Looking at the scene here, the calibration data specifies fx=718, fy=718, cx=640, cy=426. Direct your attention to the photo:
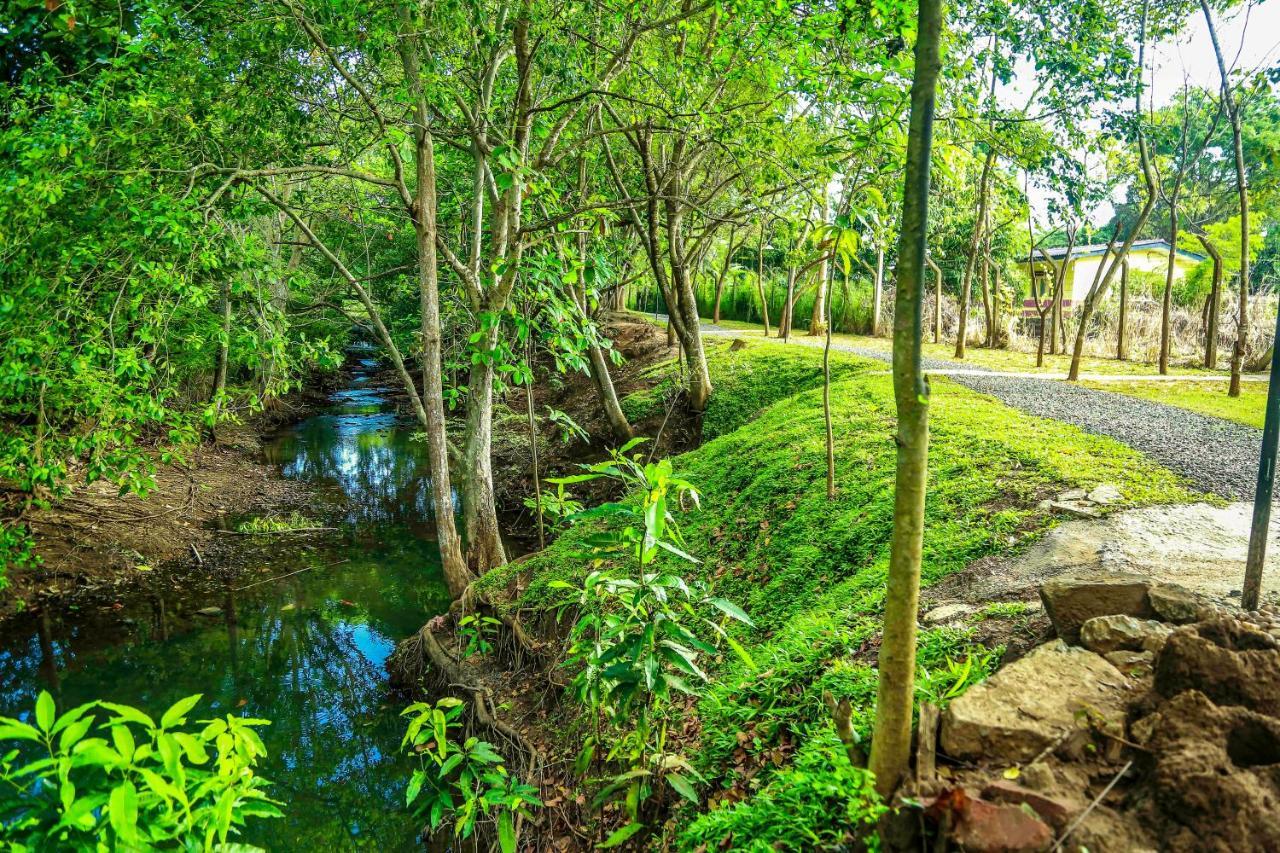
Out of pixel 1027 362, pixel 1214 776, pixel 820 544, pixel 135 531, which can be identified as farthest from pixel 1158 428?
pixel 135 531

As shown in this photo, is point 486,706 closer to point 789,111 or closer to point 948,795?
point 948,795

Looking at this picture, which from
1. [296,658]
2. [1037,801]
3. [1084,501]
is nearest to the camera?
[1037,801]

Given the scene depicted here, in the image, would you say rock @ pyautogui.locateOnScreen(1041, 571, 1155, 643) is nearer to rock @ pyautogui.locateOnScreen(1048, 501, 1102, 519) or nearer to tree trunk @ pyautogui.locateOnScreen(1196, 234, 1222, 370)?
rock @ pyautogui.locateOnScreen(1048, 501, 1102, 519)

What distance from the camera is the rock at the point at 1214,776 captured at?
6.15 ft

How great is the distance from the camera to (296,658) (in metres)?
8.49

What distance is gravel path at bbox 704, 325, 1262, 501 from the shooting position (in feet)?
18.6

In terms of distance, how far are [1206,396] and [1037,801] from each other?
10.4 meters

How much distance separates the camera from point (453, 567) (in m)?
8.64

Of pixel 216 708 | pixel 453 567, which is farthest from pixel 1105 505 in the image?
pixel 216 708

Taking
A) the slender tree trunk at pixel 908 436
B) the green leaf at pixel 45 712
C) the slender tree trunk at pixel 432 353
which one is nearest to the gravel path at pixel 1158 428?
the slender tree trunk at pixel 908 436

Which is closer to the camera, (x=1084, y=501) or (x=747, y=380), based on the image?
(x=1084, y=501)

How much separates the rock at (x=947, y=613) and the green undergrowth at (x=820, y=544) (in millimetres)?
241

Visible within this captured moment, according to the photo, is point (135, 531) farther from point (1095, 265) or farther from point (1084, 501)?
point (1095, 265)

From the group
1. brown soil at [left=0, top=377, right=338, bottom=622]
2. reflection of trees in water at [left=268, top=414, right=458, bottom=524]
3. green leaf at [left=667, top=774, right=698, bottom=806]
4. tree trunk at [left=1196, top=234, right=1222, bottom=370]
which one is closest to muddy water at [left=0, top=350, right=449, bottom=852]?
brown soil at [left=0, top=377, right=338, bottom=622]
